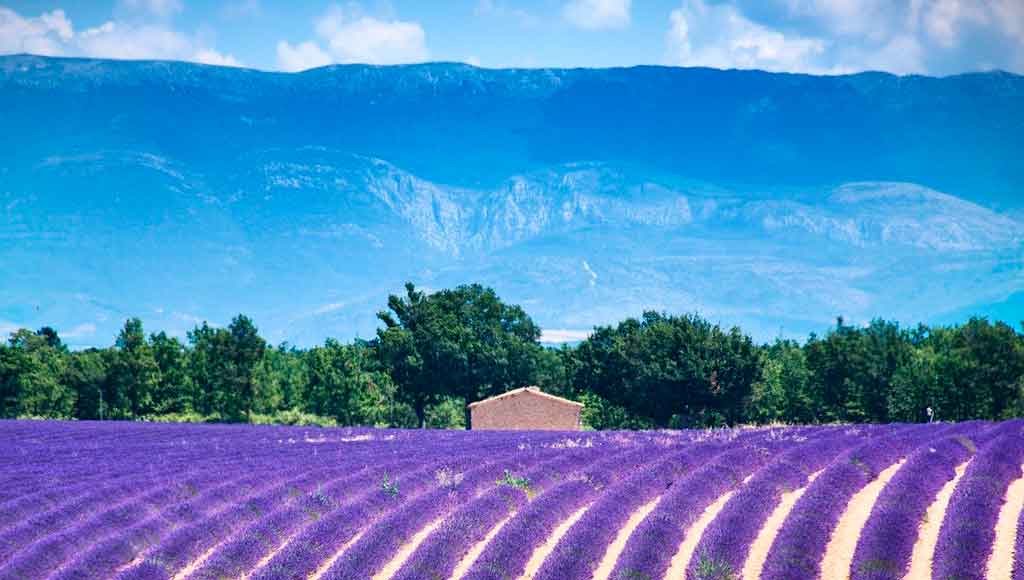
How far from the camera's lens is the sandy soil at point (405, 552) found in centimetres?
1696

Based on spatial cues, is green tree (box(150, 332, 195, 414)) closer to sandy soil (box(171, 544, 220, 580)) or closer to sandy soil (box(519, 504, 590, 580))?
sandy soil (box(171, 544, 220, 580))

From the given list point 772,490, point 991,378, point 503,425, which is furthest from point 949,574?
point 991,378

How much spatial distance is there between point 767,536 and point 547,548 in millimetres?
2892

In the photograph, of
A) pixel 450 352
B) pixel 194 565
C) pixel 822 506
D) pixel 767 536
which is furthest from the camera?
pixel 450 352

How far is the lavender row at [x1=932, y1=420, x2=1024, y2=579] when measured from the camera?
14.8 metres

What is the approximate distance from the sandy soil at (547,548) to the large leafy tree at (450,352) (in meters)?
56.1

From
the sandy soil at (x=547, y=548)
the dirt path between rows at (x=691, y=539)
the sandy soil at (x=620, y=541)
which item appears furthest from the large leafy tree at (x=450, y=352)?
the sandy soil at (x=547, y=548)

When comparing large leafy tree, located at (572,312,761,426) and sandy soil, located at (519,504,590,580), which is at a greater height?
large leafy tree, located at (572,312,761,426)

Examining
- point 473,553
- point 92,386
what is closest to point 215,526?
point 473,553

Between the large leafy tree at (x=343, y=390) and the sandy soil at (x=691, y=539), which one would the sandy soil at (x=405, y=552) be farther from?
the large leafy tree at (x=343, y=390)

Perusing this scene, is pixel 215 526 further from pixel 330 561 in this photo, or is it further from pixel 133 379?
pixel 133 379

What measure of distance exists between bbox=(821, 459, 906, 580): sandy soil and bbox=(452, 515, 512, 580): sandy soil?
4.36 metres

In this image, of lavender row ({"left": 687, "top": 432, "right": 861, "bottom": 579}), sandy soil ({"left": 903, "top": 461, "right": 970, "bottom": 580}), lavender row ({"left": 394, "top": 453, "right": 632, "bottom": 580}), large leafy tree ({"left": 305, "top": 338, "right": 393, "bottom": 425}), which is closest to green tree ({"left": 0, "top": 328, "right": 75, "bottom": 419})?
large leafy tree ({"left": 305, "top": 338, "right": 393, "bottom": 425})

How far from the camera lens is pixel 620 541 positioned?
1789 centimetres
